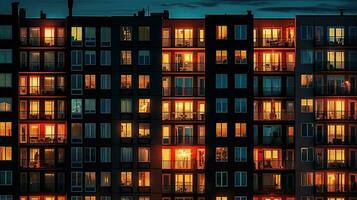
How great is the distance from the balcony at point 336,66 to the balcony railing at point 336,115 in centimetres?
524

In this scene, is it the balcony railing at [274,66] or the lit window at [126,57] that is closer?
the lit window at [126,57]

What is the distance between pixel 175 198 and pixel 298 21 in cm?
2617

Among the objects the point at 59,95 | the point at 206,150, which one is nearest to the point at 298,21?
the point at 206,150

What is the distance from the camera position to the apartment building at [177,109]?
408 ft

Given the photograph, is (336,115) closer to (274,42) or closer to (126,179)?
(274,42)

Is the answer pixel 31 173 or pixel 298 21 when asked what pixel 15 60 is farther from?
pixel 298 21

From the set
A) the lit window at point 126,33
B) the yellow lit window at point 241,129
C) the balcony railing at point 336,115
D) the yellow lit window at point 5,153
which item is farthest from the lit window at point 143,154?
the balcony railing at point 336,115

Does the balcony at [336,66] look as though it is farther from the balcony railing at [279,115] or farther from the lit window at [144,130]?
the lit window at [144,130]

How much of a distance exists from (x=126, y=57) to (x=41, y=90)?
11.3m

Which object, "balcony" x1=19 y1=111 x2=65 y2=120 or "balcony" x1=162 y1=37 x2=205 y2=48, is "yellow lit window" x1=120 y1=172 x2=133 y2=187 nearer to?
"balcony" x1=19 y1=111 x2=65 y2=120

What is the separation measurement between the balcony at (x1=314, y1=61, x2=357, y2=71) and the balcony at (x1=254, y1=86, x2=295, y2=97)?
4.28 m

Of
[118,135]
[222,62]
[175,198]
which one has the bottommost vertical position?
[175,198]

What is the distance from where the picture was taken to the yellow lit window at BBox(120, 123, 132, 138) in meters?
125

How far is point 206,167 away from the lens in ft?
408
